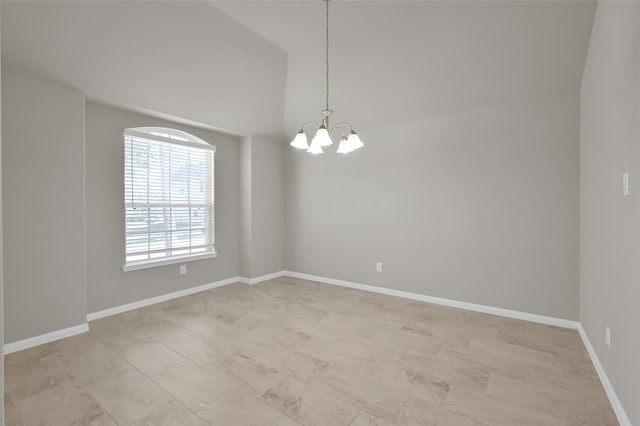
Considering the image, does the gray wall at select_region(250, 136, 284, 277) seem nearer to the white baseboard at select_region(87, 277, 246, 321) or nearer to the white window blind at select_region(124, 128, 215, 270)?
the white baseboard at select_region(87, 277, 246, 321)

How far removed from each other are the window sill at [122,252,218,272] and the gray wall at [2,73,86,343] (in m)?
0.63

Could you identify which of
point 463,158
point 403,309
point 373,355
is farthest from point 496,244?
point 373,355

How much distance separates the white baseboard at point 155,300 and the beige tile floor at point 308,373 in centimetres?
14

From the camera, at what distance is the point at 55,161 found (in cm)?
310

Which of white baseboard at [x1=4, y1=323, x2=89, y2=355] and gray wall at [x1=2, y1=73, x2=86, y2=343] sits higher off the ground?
gray wall at [x1=2, y1=73, x2=86, y2=343]

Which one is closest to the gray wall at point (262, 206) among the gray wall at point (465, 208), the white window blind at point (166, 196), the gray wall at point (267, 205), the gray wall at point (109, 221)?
the gray wall at point (267, 205)

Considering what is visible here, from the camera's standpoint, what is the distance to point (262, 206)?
5.39m

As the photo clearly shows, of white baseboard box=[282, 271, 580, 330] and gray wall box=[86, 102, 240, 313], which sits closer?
white baseboard box=[282, 271, 580, 330]

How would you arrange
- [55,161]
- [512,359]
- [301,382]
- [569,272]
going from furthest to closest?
[569,272], [55,161], [512,359], [301,382]

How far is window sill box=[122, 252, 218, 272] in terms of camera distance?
12.9 ft

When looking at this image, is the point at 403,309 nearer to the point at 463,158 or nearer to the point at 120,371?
the point at 463,158

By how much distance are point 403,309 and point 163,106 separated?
12.8ft

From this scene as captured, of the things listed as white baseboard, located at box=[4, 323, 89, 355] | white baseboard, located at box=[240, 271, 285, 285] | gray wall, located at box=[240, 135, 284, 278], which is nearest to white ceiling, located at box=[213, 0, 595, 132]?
gray wall, located at box=[240, 135, 284, 278]

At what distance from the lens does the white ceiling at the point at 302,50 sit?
268 cm
